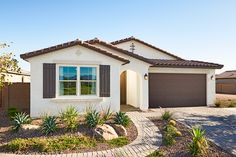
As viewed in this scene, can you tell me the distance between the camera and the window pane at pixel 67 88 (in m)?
13.0

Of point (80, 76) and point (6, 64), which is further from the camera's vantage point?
point (80, 76)

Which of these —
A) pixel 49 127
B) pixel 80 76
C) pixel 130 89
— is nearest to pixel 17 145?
pixel 49 127

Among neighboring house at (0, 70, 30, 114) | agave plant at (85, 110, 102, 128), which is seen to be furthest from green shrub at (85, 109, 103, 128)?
neighboring house at (0, 70, 30, 114)

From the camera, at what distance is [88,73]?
526 inches

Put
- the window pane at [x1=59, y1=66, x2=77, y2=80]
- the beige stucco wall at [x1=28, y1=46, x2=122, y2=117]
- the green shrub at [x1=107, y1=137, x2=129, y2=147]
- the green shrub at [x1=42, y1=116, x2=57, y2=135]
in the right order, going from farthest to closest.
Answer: the window pane at [x1=59, y1=66, x2=77, y2=80] < the beige stucco wall at [x1=28, y1=46, x2=122, y2=117] < the green shrub at [x1=42, y1=116, x2=57, y2=135] < the green shrub at [x1=107, y1=137, x2=129, y2=147]

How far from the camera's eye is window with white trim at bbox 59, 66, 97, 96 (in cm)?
1295

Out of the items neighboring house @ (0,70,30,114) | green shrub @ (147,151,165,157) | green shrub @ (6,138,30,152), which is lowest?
green shrub @ (147,151,165,157)

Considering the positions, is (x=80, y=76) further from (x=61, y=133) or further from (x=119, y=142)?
(x=119, y=142)

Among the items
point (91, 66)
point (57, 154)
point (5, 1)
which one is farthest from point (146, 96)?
point (5, 1)

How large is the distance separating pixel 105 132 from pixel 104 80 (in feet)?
15.3

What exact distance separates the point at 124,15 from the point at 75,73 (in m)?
5.58

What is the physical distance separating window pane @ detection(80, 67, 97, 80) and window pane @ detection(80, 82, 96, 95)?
0.38 meters

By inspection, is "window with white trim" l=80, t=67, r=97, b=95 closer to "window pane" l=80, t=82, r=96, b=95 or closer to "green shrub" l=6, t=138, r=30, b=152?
"window pane" l=80, t=82, r=96, b=95

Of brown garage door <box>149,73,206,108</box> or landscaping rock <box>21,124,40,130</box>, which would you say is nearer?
landscaping rock <box>21,124,40,130</box>
